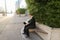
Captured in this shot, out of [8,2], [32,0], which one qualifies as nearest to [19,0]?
[8,2]

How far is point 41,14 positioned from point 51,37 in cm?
133

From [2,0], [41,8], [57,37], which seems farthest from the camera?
[2,0]

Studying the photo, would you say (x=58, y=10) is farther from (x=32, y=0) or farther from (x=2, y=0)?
(x=2, y=0)

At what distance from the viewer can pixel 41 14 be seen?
5742 millimetres

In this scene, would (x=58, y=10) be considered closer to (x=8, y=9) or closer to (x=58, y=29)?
(x=58, y=29)

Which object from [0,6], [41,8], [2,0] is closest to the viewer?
[41,8]

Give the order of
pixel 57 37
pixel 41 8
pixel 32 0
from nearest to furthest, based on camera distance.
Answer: pixel 57 37, pixel 41 8, pixel 32 0

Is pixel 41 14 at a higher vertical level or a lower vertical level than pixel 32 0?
lower

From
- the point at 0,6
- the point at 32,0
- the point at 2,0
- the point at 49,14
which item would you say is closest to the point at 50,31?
the point at 49,14

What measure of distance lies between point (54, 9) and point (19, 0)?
28728 mm

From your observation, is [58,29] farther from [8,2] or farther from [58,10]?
[8,2]

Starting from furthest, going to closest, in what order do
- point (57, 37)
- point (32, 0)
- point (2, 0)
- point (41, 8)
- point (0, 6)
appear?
point (2, 0), point (0, 6), point (32, 0), point (41, 8), point (57, 37)

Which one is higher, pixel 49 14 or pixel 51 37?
pixel 49 14

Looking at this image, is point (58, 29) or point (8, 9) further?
point (8, 9)
